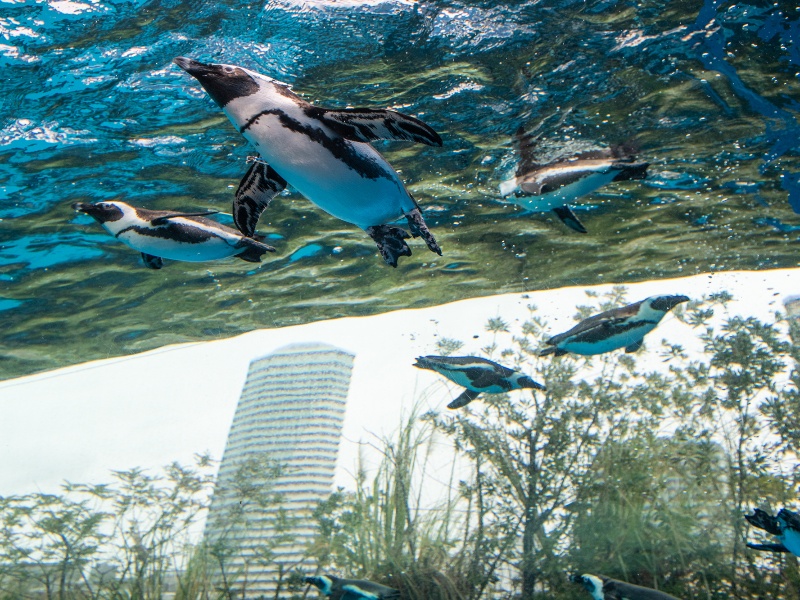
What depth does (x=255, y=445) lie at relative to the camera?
1184cm

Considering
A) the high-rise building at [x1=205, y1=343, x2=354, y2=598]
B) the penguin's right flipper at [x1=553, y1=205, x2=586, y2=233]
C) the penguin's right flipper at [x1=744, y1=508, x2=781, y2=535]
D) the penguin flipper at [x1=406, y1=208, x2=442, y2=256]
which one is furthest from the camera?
the high-rise building at [x1=205, y1=343, x2=354, y2=598]

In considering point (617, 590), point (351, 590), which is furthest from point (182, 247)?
point (617, 590)

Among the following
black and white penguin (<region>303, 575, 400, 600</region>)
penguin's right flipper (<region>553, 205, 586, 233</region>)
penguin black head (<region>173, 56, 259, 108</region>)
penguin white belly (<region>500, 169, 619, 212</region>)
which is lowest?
black and white penguin (<region>303, 575, 400, 600</region>)

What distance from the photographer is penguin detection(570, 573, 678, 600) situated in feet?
16.1

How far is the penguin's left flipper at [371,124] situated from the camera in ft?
5.24

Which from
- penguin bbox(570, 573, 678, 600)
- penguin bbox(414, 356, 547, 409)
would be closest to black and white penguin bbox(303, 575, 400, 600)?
penguin bbox(570, 573, 678, 600)

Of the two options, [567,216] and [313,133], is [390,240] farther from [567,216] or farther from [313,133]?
[567,216]

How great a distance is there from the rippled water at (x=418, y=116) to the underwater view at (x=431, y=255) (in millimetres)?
44

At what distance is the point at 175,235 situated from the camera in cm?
257

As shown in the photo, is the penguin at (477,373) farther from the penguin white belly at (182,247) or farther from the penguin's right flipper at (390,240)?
the penguin's right flipper at (390,240)

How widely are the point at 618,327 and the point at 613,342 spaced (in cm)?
14

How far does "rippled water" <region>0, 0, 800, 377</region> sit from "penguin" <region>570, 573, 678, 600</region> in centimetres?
582

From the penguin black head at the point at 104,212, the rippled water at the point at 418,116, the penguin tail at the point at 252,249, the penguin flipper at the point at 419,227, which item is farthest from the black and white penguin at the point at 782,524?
the rippled water at the point at 418,116

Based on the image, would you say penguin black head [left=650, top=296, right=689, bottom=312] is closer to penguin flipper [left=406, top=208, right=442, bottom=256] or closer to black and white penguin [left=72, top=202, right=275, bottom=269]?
penguin flipper [left=406, top=208, right=442, bottom=256]
